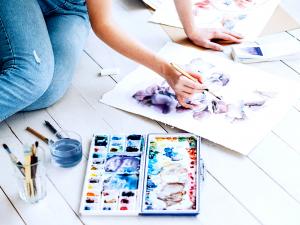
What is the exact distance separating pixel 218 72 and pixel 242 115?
0.16m

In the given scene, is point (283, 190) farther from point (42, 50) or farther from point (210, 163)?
point (42, 50)

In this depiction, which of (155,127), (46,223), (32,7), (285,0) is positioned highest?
(285,0)

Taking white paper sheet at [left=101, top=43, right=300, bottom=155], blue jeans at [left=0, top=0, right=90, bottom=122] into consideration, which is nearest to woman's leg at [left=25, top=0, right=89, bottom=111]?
blue jeans at [left=0, top=0, right=90, bottom=122]

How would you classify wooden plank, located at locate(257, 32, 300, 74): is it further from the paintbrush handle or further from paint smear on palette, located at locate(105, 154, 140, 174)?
the paintbrush handle

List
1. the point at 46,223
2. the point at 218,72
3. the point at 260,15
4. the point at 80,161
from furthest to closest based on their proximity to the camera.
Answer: the point at 260,15, the point at 218,72, the point at 80,161, the point at 46,223

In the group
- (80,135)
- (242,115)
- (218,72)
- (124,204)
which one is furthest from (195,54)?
(124,204)

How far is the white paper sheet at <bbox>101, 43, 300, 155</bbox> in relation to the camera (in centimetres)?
117

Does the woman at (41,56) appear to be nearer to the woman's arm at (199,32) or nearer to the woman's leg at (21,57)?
the woman's leg at (21,57)

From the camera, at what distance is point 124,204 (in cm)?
105

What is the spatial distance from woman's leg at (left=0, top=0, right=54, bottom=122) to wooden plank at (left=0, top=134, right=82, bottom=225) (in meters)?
0.14

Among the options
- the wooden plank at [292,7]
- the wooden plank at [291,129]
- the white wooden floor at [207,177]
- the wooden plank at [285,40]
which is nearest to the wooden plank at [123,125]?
the white wooden floor at [207,177]

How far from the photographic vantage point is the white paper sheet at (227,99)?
1.17 metres

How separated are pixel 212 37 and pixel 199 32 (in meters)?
0.04

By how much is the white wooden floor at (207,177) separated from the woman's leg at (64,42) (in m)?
0.03
